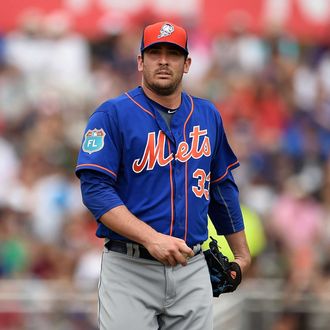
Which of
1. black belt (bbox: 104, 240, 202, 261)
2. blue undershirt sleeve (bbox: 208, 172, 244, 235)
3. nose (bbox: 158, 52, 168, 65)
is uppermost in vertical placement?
nose (bbox: 158, 52, 168, 65)

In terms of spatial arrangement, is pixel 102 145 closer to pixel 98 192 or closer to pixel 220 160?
pixel 98 192

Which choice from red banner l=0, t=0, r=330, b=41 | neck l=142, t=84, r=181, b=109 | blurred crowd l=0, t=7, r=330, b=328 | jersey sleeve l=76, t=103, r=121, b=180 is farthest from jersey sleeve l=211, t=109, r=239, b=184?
red banner l=0, t=0, r=330, b=41

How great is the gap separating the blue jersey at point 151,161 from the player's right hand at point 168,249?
211 millimetres

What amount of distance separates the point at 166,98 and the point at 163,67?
175 millimetres

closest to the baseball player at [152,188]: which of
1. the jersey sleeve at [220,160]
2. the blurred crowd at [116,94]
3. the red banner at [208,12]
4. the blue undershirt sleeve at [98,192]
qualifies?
the blue undershirt sleeve at [98,192]

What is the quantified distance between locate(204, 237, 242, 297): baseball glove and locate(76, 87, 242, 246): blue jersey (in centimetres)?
13

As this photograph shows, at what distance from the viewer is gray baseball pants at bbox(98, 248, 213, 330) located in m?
4.61

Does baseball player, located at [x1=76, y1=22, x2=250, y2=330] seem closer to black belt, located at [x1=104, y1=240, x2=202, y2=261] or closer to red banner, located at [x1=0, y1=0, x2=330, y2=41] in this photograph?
black belt, located at [x1=104, y1=240, x2=202, y2=261]

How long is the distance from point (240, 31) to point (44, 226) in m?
3.50

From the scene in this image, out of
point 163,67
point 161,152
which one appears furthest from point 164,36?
point 161,152

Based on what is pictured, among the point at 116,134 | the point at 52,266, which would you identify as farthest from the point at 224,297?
the point at 116,134

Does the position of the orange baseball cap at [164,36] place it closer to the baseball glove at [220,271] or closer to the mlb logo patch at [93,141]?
the mlb logo patch at [93,141]

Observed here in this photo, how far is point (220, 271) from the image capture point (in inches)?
193

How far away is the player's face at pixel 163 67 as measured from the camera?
4.67 metres
